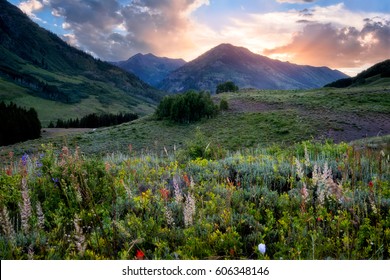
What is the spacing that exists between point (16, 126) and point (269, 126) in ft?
222

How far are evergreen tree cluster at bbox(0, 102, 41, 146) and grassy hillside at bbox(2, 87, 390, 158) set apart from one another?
25.5 metres

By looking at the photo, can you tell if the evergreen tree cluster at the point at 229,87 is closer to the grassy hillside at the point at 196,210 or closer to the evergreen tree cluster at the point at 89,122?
the evergreen tree cluster at the point at 89,122

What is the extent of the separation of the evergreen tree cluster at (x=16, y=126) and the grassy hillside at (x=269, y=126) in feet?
83.5

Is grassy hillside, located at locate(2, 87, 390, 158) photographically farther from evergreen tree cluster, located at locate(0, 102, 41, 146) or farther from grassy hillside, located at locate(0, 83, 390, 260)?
Answer: grassy hillside, located at locate(0, 83, 390, 260)

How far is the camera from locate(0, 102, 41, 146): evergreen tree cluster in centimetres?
7500

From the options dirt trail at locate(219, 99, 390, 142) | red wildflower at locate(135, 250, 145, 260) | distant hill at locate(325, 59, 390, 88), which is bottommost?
red wildflower at locate(135, 250, 145, 260)

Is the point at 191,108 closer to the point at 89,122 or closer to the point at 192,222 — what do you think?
the point at 192,222

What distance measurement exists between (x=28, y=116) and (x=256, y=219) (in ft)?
306

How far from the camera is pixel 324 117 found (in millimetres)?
45656

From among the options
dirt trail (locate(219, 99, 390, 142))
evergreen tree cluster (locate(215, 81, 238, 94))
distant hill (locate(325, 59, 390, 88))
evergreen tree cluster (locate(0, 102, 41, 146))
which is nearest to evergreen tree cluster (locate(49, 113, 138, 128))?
evergreen tree cluster (locate(0, 102, 41, 146))

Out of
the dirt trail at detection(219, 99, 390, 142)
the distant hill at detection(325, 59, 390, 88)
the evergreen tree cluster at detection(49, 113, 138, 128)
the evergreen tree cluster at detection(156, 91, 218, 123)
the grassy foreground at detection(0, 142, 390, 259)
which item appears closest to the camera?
the grassy foreground at detection(0, 142, 390, 259)

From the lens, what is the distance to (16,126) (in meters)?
77.2

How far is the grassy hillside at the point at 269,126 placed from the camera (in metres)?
39.1
